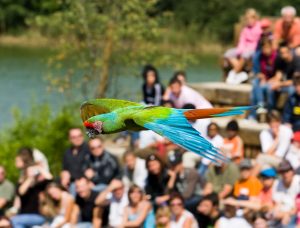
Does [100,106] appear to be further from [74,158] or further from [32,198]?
[74,158]

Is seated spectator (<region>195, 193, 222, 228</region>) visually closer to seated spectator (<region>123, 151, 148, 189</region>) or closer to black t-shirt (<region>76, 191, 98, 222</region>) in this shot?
seated spectator (<region>123, 151, 148, 189</region>)

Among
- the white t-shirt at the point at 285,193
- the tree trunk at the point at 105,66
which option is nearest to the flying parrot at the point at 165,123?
the white t-shirt at the point at 285,193

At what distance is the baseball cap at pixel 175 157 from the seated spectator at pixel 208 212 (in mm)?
645

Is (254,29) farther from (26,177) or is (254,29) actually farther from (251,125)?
(26,177)

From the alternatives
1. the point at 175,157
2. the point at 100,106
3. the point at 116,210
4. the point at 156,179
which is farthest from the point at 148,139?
the point at 100,106

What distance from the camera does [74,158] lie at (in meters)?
10.7

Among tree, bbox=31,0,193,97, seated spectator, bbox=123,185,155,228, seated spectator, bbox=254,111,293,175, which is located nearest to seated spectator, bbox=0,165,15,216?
seated spectator, bbox=123,185,155,228

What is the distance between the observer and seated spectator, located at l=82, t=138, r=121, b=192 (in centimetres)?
1030

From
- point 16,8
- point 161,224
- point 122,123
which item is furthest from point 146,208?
point 16,8

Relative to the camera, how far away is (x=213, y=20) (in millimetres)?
35531

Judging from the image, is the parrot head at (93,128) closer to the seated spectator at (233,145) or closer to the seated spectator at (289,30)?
the seated spectator at (233,145)

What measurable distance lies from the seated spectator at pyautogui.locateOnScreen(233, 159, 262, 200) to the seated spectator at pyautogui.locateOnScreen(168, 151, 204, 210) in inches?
16.7

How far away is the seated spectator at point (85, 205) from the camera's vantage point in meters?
9.95

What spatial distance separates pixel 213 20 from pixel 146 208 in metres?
26.6
